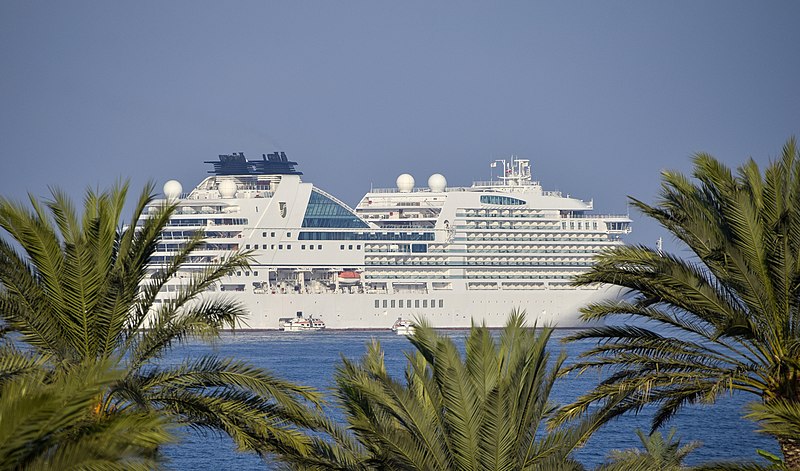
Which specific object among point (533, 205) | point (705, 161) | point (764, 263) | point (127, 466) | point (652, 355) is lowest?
point (127, 466)

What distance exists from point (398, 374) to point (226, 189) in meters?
28.7

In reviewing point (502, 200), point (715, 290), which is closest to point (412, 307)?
point (502, 200)

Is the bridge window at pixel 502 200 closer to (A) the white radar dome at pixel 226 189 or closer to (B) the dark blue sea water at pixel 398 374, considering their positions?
(B) the dark blue sea water at pixel 398 374

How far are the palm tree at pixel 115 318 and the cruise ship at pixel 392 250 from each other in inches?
2111

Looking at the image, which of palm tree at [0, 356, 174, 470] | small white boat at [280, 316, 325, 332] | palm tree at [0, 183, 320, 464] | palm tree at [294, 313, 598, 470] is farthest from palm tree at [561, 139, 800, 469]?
small white boat at [280, 316, 325, 332]

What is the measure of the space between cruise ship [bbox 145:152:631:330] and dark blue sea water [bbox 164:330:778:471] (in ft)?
6.90

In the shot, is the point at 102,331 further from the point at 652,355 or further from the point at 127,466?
the point at 652,355

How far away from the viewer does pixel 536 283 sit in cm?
6619

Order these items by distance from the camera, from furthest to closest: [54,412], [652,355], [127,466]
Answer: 1. [652,355]
2. [127,466]
3. [54,412]

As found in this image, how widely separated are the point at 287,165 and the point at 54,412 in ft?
207

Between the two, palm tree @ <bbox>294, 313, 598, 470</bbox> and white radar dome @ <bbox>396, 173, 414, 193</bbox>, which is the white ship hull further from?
palm tree @ <bbox>294, 313, 598, 470</bbox>

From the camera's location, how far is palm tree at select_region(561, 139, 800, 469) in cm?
1009

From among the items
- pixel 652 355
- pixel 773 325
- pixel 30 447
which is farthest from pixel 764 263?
pixel 30 447

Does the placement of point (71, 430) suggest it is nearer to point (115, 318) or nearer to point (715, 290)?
point (115, 318)
